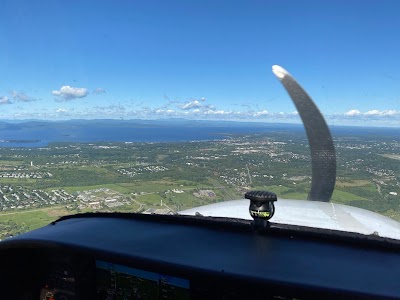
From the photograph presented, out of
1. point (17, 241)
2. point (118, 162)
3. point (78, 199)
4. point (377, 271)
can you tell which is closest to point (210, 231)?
point (377, 271)

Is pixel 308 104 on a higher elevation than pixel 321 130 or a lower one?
higher

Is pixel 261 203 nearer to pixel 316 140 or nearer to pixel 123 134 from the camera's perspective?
pixel 316 140

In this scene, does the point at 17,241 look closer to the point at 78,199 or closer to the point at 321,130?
the point at 321,130

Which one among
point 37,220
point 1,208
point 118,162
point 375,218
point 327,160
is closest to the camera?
point 375,218

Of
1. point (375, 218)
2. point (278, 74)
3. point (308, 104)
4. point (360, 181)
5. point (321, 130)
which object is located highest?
point (278, 74)

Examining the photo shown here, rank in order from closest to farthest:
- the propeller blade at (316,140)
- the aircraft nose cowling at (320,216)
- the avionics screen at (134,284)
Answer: the avionics screen at (134,284), the aircraft nose cowling at (320,216), the propeller blade at (316,140)

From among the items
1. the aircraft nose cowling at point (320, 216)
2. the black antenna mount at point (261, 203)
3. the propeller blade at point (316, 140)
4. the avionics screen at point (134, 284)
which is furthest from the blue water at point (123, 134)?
the avionics screen at point (134, 284)

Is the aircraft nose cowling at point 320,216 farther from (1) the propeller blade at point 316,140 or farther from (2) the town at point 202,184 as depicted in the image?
(2) the town at point 202,184

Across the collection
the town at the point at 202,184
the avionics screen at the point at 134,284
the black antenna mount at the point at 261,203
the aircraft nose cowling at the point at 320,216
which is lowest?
the town at the point at 202,184

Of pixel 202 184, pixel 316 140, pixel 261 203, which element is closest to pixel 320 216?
pixel 261 203
